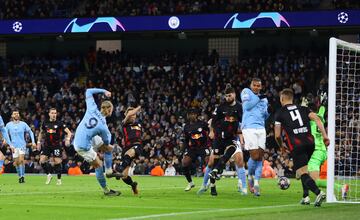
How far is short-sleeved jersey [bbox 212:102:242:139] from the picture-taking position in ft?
61.2

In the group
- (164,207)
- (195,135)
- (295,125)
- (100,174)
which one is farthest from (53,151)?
(295,125)

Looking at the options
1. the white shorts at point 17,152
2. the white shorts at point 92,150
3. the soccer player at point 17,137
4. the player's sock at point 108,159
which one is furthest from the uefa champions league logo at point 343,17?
the white shorts at point 92,150

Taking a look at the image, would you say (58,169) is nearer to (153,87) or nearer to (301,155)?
(301,155)

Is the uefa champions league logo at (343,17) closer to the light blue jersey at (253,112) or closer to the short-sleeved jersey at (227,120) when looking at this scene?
the light blue jersey at (253,112)

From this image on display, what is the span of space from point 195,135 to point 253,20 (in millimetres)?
19374

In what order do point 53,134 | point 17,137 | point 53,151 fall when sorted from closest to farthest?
point 53,151
point 53,134
point 17,137

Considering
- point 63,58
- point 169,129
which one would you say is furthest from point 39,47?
point 169,129

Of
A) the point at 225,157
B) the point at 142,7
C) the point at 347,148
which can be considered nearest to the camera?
the point at 225,157

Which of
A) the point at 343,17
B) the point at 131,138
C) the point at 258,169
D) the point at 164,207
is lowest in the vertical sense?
the point at 164,207

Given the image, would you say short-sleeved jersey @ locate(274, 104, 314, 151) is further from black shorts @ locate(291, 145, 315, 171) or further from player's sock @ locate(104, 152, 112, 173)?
player's sock @ locate(104, 152, 112, 173)

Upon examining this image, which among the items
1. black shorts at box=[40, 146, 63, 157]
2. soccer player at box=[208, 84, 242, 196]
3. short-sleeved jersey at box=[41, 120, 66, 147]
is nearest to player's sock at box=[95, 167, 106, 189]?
soccer player at box=[208, 84, 242, 196]

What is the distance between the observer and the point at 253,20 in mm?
40531

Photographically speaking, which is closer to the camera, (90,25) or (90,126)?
(90,126)

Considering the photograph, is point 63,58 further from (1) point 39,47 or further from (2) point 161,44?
(2) point 161,44
